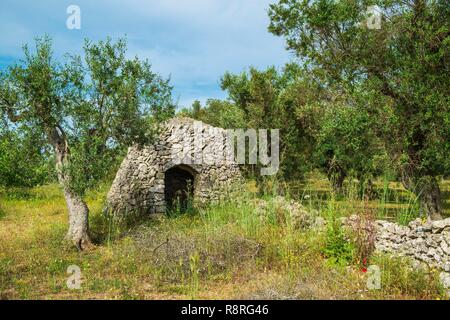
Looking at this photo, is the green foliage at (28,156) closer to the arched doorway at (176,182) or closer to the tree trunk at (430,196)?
the arched doorway at (176,182)

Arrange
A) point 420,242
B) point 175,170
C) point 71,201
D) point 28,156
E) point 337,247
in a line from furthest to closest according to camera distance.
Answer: point 175,170 < point 71,201 < point 28,156 < point 337,247 < point 420,242

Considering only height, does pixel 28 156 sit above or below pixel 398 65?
below

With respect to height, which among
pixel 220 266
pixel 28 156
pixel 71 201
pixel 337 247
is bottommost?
pixel 220 266

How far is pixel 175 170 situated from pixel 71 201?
803cm

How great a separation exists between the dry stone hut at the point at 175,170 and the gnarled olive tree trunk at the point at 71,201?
3.30 metres

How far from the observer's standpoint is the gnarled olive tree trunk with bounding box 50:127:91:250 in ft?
41.0

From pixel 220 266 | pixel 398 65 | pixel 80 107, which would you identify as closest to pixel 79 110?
pixel 80 107

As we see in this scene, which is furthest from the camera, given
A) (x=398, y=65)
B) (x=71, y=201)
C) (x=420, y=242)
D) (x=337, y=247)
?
(x=398, y=65)

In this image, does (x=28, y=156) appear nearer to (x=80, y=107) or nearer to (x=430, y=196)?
(x=80, y=107)

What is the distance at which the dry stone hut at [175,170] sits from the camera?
56.0 feet

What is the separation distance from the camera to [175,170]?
67.5 ft

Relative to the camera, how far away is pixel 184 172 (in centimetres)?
2072

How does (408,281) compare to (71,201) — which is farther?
(71,201)
